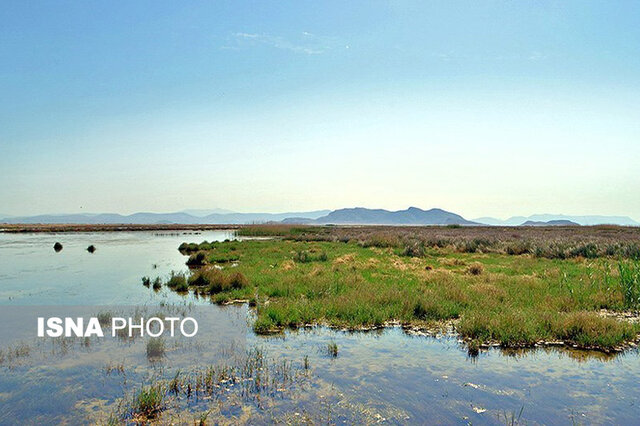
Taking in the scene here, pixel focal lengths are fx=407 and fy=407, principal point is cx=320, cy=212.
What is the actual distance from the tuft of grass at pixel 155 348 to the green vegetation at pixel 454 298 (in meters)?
3.17

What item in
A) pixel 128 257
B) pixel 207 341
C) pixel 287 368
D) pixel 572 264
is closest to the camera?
pixel 287 368

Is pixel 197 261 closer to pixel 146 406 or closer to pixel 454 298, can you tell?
pixel 454 298

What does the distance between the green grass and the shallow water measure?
95 cm

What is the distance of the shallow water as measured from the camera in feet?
25.4

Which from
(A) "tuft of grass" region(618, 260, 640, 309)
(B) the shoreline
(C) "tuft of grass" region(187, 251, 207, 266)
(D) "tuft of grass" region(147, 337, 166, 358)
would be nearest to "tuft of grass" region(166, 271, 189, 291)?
(C) "tuft of grass" region(187, 251, 207, 266)

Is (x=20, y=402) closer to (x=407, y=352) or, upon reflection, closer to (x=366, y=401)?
(x=366, y=401)

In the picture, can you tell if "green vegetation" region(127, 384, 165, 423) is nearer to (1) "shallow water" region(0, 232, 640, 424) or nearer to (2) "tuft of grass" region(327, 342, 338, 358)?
(1) "shallow water" region(0, 232, 640, 424)

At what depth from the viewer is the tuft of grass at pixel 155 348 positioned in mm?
10781

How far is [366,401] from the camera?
8.32 metres

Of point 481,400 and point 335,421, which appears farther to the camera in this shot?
point 481,400

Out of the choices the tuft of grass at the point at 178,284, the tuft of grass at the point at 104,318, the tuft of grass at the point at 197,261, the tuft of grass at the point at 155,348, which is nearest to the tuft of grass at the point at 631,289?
the tuft of grass at the point at 155,348

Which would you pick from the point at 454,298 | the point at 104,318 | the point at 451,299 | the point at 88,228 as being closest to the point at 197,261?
the point at 104,318

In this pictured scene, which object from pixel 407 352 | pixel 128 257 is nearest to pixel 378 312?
pixel 407 352

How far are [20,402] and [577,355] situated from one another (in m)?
13.3
